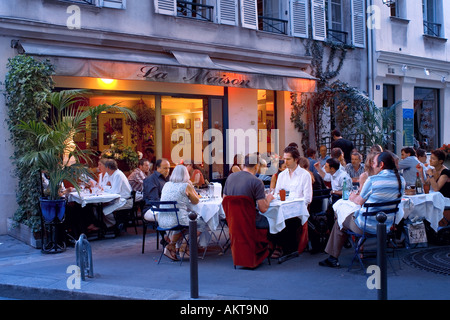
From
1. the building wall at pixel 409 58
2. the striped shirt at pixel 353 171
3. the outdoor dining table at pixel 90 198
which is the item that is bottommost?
the outdoor dining table at pixel 90 198

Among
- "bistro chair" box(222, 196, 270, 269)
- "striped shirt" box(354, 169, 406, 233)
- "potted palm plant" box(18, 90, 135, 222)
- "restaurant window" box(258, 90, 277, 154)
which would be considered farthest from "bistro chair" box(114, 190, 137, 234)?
"restaurant window" box(258, 90, 277, 154)

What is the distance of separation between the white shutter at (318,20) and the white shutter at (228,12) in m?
2.68

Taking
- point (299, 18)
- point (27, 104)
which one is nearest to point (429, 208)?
point (27, 104)

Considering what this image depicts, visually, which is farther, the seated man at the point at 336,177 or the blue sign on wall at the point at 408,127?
the blue sign on wall at the point at 408,127

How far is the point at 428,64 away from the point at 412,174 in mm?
8864

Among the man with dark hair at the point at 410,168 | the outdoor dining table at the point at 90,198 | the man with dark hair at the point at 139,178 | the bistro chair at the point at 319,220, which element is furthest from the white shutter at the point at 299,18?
the outdoor dining table at the point at 90,198

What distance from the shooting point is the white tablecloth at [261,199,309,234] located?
6742mm

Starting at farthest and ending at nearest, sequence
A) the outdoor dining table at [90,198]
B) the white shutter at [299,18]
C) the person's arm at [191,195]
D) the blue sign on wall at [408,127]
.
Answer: the blue sign on wall at [408,127] → the white shutter at [299,18] → the outdoor dining table at [90,198] → the person's arm at [191,195]

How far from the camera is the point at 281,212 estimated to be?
6785mm

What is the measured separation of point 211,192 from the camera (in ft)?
25.4

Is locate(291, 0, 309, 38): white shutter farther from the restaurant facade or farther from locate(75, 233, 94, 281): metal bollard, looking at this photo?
locate(75, 233, 94, 281): metal bollard

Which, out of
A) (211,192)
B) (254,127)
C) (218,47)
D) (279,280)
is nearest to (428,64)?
(254,127)

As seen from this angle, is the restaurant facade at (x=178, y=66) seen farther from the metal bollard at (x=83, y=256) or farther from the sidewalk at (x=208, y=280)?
the metal bollard at (x=83, y=256)

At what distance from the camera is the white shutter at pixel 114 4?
10164 millimetres
